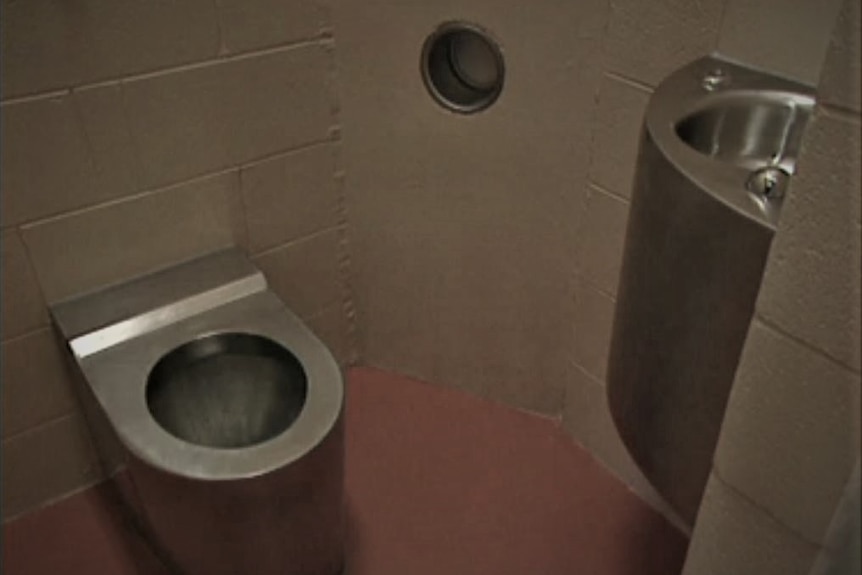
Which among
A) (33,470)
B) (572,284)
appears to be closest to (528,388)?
(572,284)

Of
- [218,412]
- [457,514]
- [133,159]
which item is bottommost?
[457,514]

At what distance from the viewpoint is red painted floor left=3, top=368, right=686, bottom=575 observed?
149 centimetres

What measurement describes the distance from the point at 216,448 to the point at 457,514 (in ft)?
1.75

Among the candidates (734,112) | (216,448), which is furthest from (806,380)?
(216,448)

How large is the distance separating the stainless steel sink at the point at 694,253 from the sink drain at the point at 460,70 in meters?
0.40

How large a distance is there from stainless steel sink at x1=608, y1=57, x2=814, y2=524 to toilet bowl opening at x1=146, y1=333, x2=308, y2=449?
544 mm

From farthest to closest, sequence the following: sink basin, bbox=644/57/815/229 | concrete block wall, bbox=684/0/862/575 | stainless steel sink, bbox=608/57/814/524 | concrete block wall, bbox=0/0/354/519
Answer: concrete block wall, bbox=0/0/354/519 → sink basin, bbox=644/57/815/229 → stainless steel sink, bbox=608/57/814/524 → concrete block wall, bbox=684/0/862/575

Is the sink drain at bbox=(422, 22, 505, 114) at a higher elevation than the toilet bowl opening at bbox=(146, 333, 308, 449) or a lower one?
higher

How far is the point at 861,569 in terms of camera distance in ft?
2.18

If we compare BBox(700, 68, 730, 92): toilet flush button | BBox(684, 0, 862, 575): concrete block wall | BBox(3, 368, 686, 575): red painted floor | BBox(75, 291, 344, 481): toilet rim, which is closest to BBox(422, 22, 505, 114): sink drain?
BBox(700, 68, 730, 92): toilet flush button

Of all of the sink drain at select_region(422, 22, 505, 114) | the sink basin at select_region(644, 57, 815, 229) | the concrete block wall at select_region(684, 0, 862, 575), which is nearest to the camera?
the concrete block wall at select_region(684, 0, 862, 575)

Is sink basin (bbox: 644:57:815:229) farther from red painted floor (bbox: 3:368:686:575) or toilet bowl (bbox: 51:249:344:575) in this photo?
red painted floor (bbox: 3:368:686:575)

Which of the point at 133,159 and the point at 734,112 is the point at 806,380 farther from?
the point at 133,159

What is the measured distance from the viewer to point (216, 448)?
1.25 meters
